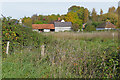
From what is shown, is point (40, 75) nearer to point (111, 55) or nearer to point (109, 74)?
point (109, 74)

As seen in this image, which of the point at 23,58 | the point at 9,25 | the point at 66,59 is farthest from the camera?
the point at 9,25

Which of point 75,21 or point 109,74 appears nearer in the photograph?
point 109,74

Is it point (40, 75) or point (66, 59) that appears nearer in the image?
point (40, 75)

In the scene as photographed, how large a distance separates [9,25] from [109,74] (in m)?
4.79

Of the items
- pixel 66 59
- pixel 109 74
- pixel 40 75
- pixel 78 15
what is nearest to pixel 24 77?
pixel 40 75

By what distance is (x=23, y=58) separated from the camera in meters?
4.87

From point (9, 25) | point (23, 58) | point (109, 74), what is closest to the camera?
point (109, 74)

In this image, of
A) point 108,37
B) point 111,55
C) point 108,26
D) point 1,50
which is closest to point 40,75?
point 111,55

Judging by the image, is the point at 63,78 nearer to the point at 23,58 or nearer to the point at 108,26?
the point at 23,58

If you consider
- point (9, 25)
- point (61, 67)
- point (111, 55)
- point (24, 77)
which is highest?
point (9, 25)

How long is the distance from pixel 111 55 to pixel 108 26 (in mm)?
31789

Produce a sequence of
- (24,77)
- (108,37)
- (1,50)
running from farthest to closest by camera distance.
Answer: (108,37) → (1,50) → (24,77)

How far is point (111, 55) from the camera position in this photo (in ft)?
12.5

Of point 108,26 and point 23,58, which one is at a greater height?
point 108,26
